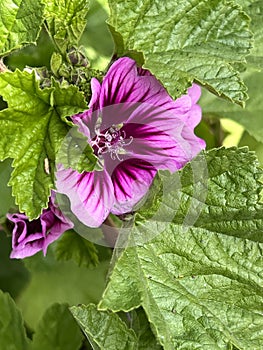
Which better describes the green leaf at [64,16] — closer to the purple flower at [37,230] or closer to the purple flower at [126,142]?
the purple flower at [126,142]

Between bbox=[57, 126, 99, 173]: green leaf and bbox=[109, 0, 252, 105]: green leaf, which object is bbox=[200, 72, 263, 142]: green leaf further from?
bbox=[57, 126, 99, 173]: green leaf

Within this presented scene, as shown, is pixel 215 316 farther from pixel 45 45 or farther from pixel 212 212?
pixel 45 45

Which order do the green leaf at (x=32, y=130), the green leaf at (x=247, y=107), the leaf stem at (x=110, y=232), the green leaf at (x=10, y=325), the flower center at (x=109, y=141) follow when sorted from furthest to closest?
the green leaf at (x=247, y=107), the green leaf at (x=10, y=325), the leaf stem at (x=110, y=232), the flower center at (x=109, y=141), the green leaf at (x=32, y=130)

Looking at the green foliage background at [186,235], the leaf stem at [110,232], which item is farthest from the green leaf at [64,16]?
the leaf stem at [110,232]

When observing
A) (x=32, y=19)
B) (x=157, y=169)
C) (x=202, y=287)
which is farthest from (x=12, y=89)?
(x=202, y=287)

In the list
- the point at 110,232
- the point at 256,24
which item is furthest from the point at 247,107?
the point at 110,232
